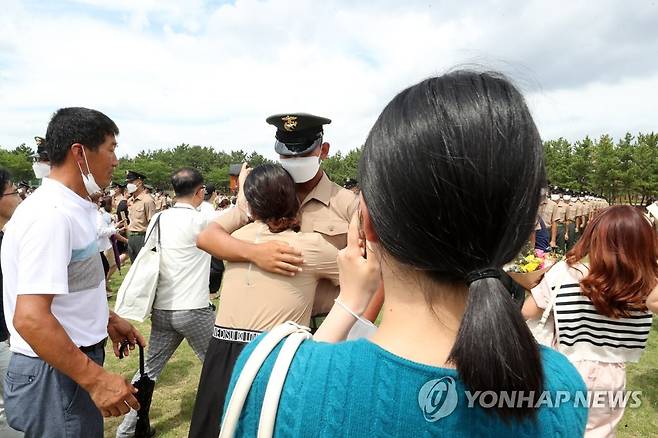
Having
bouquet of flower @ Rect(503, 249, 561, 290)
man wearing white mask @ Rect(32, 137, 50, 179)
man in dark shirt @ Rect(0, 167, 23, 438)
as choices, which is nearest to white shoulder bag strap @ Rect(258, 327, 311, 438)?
bouquet of flower @ Rect(503, 249, 561, 290)

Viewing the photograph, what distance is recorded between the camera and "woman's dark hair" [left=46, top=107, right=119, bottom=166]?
2213mm

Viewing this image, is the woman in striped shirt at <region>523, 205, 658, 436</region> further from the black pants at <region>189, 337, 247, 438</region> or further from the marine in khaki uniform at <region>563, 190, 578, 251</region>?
the marine in khaki uniform at <region>563, 190, 578, 251</region>

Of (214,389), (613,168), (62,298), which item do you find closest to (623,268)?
(214,389)

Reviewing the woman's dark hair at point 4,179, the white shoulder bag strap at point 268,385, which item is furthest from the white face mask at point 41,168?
the white shoulder bag strap at point 268,385

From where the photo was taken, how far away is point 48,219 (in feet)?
6.30

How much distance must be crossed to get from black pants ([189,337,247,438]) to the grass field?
6.52 feet

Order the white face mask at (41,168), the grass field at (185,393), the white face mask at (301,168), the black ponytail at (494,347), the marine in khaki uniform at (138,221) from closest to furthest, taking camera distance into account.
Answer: the black ponytail at (494,347)
the white face mask at (301,168)
the white face mask at (41,168)
the grass field at (185,393)
the marine in khaki uniform at (138,221)

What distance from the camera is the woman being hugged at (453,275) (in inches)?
29.2

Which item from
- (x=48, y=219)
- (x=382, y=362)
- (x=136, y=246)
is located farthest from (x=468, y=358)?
(x=136, y=246)

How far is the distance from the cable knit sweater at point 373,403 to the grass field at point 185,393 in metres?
3.67

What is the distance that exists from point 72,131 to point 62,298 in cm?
84

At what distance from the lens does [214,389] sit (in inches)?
87.3

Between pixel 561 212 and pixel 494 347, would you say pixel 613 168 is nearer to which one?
pixel 561 212

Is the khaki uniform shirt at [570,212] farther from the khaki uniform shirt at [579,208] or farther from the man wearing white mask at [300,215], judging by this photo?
the man wearing white mask at [300,215]
